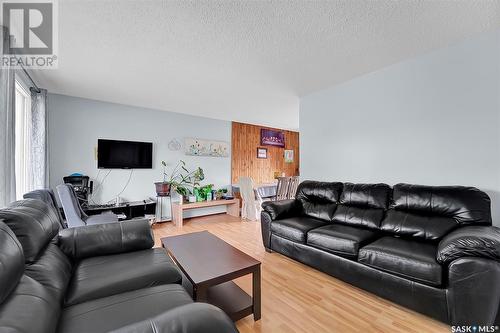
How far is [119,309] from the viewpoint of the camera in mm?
1042

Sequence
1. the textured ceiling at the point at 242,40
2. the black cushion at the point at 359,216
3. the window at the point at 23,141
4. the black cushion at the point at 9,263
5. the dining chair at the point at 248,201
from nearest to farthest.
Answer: the black cushion at the point at 9,263 < the textured ceiling at the point at 242,40 < the black cushion at the point at 359,216 < the window at the point at 23,141 < the dining chair at the point at 248,201

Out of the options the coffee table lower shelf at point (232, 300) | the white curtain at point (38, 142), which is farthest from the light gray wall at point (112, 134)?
the coffee table lower shelf at point (232, 300)

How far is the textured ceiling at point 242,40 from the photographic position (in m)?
1.69

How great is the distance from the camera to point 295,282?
214cm

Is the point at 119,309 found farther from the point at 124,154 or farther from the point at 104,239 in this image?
the point at 124,154

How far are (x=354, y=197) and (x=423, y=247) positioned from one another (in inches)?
36.1

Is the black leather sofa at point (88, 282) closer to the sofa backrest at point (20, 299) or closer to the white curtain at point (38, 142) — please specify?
the sofa backrest at point (20, 299)

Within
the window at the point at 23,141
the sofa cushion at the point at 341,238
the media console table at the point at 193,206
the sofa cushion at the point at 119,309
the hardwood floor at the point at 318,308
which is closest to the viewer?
the sofa cushion at the point at 119,309

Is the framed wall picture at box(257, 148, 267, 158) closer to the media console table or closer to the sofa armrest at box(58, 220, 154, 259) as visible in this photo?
the media console table

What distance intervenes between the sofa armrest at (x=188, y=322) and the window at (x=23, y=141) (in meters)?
3.33

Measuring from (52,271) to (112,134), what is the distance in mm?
3332

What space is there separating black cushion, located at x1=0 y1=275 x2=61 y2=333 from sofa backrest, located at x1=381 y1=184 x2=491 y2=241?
2599mm

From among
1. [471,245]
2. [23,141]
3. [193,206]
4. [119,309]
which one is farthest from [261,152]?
[119,309]

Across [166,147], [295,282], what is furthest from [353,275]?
[166,147]
